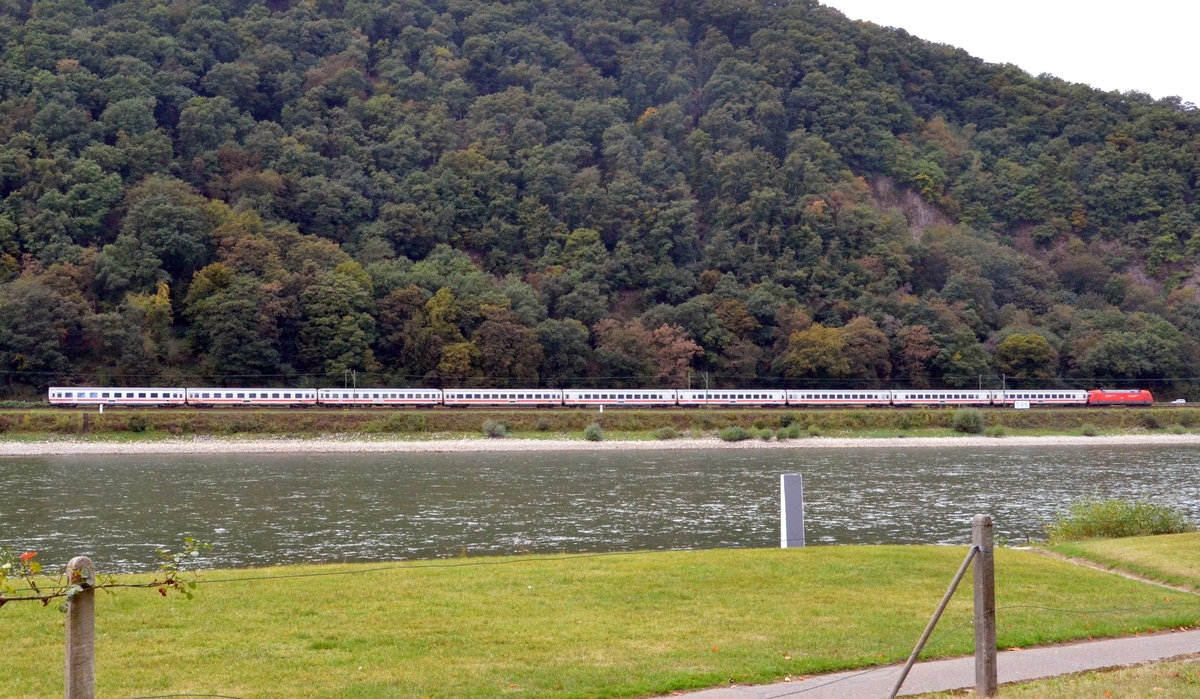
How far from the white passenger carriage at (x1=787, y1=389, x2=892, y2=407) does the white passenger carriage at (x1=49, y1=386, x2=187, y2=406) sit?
3998cm

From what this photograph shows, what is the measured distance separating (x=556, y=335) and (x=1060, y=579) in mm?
62204

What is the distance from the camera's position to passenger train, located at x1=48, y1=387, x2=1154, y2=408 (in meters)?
61.0

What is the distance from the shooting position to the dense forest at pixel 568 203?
233 ft

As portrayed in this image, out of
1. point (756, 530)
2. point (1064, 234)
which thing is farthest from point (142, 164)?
point (1064, 234)

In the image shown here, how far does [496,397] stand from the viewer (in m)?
66.2

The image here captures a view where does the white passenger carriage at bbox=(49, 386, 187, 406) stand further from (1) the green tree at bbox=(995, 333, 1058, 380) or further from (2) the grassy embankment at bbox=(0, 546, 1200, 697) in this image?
(1) the green tree at bbox=(995, 333, 1058, 380)

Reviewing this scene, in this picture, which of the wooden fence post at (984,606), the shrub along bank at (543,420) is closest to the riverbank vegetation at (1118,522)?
the wooden fence post at (984,606)

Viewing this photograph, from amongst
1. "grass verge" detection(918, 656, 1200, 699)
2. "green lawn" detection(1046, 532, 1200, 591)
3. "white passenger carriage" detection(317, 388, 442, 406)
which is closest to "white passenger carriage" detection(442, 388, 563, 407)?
"white passenger carriage" detection(317, 388, 442, 406)

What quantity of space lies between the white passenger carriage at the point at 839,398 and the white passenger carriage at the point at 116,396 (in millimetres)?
39977

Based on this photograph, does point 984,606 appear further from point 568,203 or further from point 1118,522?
point 568,203

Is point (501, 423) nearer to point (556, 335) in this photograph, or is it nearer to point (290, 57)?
point (556, 335)

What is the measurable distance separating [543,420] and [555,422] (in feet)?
2.51

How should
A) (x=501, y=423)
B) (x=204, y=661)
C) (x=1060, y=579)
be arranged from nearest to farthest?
(x=204, y=661) → (x=1060, y=579) → (x=501, y=423)

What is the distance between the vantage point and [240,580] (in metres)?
12.0
